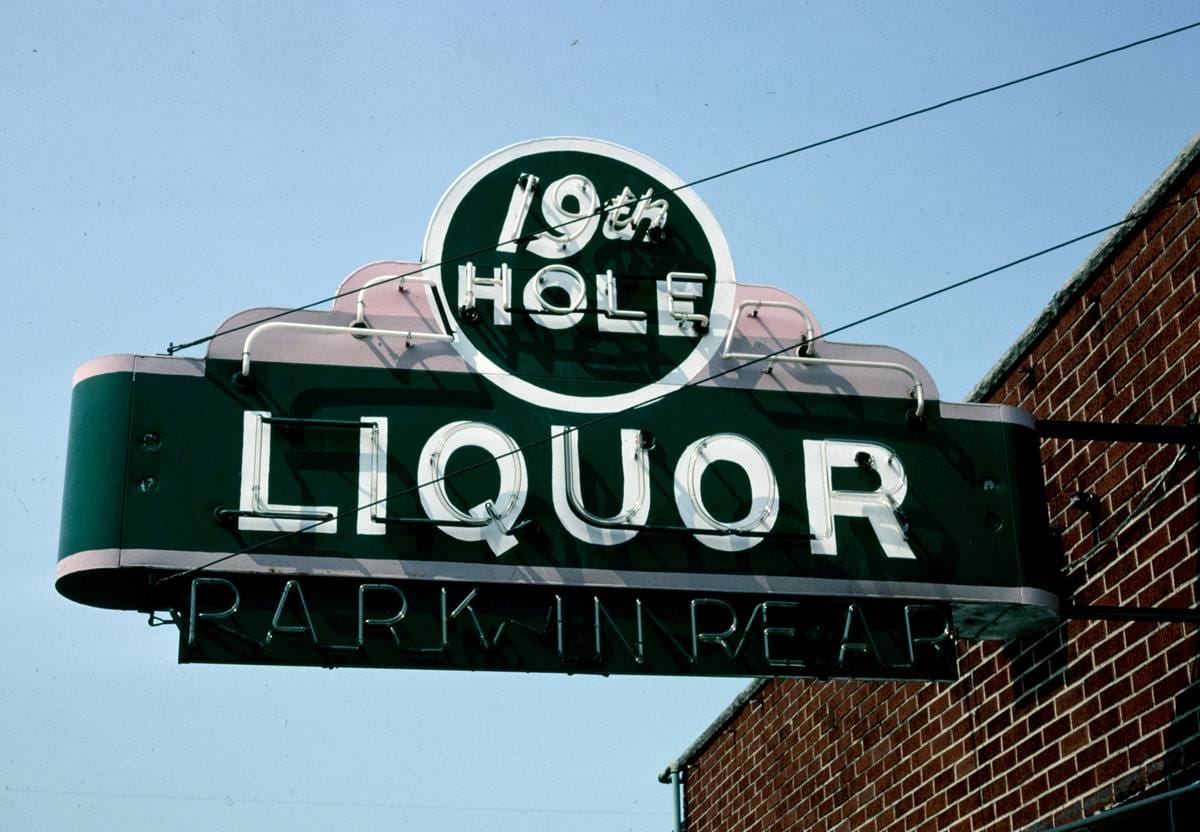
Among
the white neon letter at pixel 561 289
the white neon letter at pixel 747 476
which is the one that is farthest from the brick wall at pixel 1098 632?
the white neon letter at pixel 561 289

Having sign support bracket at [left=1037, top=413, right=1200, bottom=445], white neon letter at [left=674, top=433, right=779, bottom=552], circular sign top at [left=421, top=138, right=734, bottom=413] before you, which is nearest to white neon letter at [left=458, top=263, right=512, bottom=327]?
circular sign top at [left=421, top=138, right=734, bottom=413]

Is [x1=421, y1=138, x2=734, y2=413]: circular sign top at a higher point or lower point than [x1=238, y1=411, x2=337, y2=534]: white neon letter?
higher

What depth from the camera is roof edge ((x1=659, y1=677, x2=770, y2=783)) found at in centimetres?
1376

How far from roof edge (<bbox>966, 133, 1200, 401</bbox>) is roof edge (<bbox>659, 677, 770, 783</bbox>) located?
3785 millimetres

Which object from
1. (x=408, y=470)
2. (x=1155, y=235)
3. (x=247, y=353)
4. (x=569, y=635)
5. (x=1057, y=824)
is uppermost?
(x=1155, y=235)

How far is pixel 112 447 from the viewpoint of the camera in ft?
25.8

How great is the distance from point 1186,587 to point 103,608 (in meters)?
4.96

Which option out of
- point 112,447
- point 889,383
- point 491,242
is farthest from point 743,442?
point 112,447

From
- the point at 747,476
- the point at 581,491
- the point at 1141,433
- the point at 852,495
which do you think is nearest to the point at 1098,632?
the point at 1141,433

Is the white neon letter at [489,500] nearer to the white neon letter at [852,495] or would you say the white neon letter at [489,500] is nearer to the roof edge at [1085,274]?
the white neon letter at [852,495]

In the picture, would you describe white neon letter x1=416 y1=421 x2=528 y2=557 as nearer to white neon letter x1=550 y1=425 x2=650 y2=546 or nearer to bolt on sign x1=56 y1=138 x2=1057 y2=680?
bolt on sign x1=56 y1=138 x2=1057 y2=680

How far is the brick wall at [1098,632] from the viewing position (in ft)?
26.7

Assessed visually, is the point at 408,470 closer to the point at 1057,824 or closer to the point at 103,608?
the point at 103,608

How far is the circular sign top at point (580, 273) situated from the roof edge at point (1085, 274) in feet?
6.14
